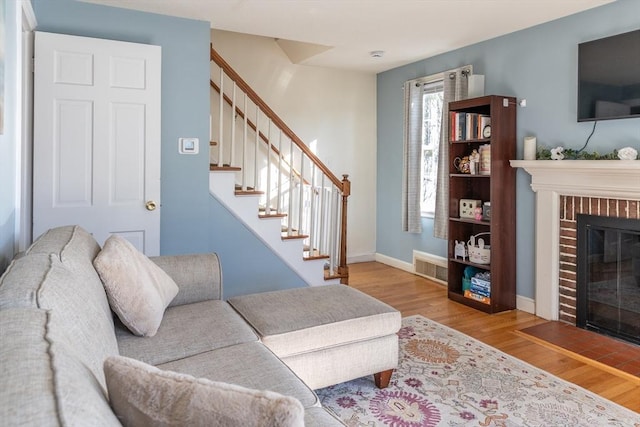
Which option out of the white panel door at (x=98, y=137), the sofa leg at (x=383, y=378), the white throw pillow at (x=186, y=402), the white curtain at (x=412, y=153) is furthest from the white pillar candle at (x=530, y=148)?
the white throw pillow at (x=186, y=402)

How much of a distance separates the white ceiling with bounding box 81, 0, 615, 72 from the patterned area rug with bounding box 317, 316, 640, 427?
8.26 ft

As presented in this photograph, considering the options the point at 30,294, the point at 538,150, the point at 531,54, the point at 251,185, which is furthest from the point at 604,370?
the point at 251,185

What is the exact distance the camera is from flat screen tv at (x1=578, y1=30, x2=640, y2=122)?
3.02 meters

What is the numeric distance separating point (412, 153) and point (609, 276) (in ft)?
7.89

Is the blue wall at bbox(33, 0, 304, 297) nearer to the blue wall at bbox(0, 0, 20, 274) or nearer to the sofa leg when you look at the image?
the blue wall at bbox(0, 0, 20, 274)

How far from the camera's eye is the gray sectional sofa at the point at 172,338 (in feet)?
2.32

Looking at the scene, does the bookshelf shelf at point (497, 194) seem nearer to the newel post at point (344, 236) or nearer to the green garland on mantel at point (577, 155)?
the green garland on mantel at point (577, 155)

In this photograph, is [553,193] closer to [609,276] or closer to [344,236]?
[609,276]

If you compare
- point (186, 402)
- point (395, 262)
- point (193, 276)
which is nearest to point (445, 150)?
point (395, 262)

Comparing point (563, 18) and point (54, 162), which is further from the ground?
point (563, 18)

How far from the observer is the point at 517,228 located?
396cm

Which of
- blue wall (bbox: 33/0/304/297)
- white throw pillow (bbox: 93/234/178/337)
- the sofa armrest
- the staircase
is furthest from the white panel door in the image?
white throw pillow (bbox: 93/234/178/337)

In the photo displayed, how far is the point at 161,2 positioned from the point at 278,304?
93.1 inches

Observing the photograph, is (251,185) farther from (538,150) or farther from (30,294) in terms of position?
(30,294)
